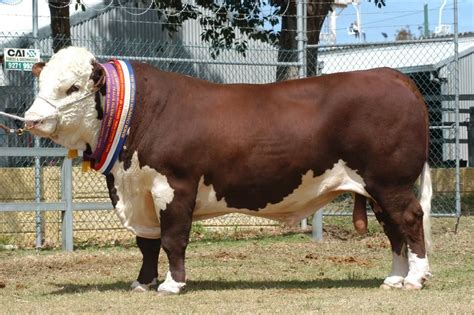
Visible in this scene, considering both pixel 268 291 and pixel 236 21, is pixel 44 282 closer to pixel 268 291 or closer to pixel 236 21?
pixel 268 291

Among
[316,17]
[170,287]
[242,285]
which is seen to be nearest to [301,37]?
[316,17]

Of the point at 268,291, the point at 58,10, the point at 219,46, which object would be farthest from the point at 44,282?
the point at 219,46

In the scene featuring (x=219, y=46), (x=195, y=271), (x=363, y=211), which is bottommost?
(x=195, y=271)

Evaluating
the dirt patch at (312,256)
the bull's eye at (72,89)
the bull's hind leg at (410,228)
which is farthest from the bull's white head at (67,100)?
the dirt patch at (312,256)

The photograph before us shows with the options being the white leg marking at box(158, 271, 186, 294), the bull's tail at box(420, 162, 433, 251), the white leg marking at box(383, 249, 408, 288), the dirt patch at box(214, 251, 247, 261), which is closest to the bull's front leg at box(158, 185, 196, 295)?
the white leg marking at box(158, 271, 186, 294)

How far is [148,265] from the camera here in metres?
8.86

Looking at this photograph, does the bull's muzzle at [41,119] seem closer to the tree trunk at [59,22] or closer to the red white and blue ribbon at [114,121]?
the red white and blue ribbon at [114,121]

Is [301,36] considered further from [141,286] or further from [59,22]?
[141,286]

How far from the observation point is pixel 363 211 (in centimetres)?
895

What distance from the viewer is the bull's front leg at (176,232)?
27.3 ft

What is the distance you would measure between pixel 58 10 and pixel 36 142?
310 centimetres

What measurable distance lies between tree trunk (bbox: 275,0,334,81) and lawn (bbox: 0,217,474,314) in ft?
7.44

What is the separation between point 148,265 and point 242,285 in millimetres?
904

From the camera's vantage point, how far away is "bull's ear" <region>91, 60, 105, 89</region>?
8289 millimetres
